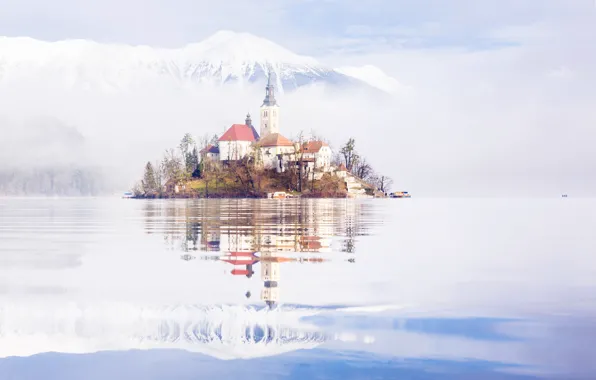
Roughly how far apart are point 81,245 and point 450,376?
24015 mm

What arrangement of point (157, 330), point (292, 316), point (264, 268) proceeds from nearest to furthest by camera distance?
point (157, 330), point (292, 316), point (264, 268)

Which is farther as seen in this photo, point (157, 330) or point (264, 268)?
point (264, 268)

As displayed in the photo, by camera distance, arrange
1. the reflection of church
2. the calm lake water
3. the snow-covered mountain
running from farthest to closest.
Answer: the reflection of church
the snow-covered mountain
the calm lake water

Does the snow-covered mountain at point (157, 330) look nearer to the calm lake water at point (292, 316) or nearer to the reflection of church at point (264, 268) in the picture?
the calm lake water at point (292, 316)

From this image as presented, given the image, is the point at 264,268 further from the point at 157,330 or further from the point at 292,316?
the point at 157,330

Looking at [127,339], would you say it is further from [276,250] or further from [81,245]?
[81,245]

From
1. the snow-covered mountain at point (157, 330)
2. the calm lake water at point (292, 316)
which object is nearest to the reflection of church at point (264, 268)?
the calm lake water at point (292, 316)

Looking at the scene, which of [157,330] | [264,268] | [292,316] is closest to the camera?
[157,330]

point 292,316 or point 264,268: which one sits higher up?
point 264,268

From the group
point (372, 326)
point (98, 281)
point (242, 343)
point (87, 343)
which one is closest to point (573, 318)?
point (372, 326)

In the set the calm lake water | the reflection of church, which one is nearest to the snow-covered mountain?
the calm lake water

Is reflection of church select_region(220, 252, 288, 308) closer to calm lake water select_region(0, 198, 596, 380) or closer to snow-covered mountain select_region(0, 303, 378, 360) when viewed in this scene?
calm lake water select_region(0, 198, 596, 380)

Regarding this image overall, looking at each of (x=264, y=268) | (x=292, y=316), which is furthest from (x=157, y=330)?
(x=264, y=268)

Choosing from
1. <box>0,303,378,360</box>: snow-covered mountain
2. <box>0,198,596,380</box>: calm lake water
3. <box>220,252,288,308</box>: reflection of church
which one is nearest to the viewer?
<box>0,198,596,380</box>: calm lake water
